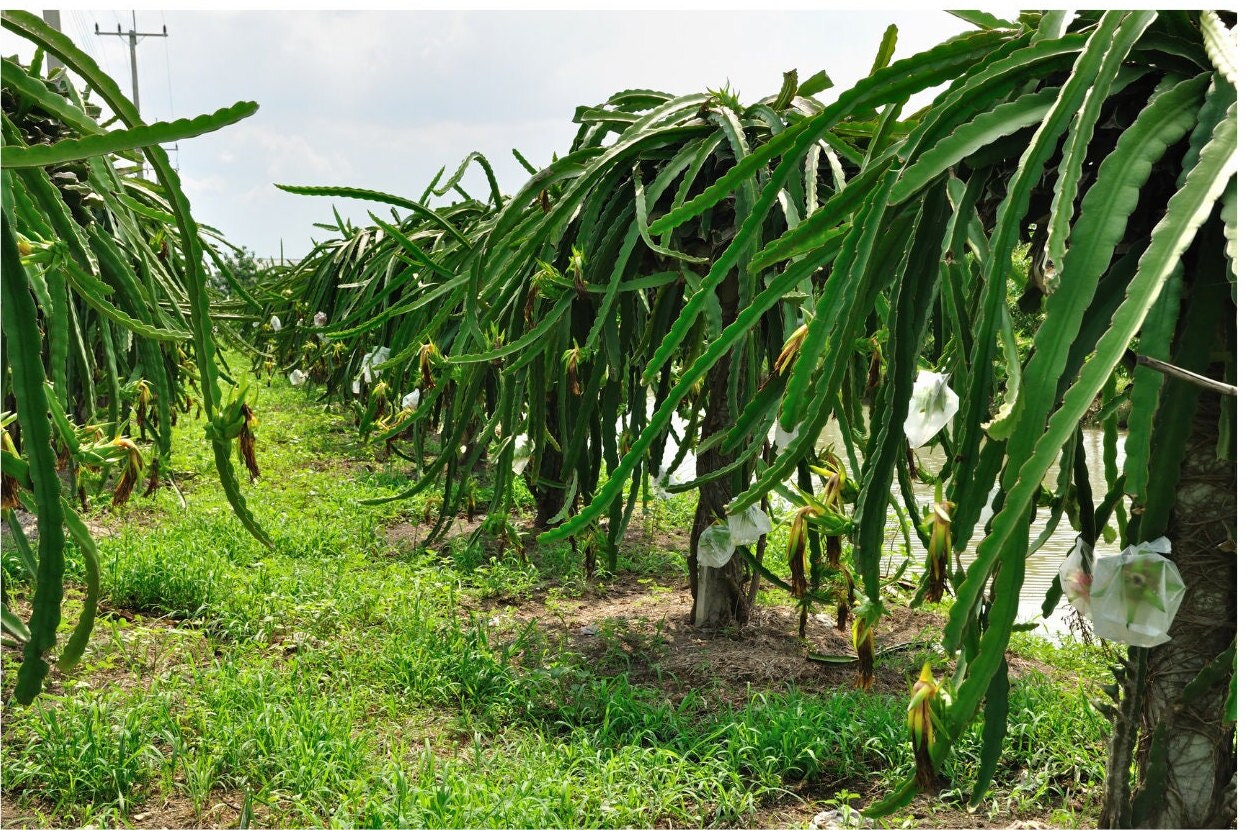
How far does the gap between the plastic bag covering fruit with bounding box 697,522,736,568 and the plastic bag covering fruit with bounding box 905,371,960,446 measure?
2.53 ft

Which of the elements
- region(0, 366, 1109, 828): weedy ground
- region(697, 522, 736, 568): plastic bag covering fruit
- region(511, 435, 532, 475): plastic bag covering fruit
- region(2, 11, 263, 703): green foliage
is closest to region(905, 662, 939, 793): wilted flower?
region(0, 366, 1109, 828): weedy ground

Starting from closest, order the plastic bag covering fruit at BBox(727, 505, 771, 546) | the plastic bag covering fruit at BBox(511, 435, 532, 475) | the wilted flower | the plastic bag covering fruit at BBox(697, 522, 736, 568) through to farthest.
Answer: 1. the wilted flower
2. the plastic bag covering fruit at BBox(727, 505, 771, 546)
3. the plastic bag covering fruit at BBox(697, 522, 736, 568)
4. the plastic bag covering fruit at BBox(511, 435, 532, 475)

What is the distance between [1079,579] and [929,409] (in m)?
0.21

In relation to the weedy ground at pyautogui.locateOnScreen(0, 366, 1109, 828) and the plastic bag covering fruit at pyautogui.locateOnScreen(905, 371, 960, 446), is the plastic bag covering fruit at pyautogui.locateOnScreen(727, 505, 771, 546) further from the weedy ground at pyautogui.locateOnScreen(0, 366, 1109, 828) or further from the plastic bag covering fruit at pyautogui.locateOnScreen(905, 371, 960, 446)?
the plastic bag covering fruit at pyautogui.locateOnScreen(905, 371, 960, 446)

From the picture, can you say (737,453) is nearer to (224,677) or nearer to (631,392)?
(631,392)

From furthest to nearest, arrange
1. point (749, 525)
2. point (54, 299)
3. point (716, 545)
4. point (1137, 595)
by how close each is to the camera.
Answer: point (716, 545) < point (749, 525) < point (54, 299) < point (1137, 595)

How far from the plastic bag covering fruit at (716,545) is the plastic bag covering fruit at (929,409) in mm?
770

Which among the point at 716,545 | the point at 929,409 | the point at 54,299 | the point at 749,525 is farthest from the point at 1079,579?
the point at 54,299

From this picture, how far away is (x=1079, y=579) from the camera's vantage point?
95 cm

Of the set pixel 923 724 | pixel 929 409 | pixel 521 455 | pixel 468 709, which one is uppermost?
pixel 929 409

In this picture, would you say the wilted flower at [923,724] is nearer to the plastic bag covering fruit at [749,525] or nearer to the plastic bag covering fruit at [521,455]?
the plastic bag covering fruit at [749,525]

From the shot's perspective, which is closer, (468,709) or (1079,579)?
(1079,579)

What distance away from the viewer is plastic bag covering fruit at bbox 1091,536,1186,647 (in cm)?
87

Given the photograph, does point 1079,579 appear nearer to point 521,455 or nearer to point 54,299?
point 54,299
